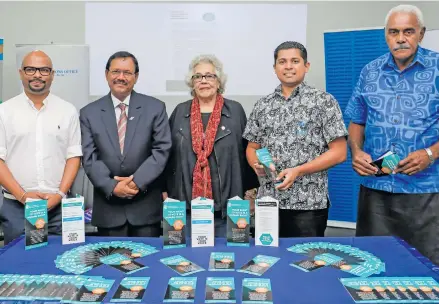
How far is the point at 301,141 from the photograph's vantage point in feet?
7.80

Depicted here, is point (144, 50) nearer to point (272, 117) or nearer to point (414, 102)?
point (272, 117)

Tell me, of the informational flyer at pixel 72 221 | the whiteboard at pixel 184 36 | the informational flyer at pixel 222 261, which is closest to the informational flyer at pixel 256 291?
the informational flyer at pixel 222 261

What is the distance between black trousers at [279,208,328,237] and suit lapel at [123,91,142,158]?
3.11ft

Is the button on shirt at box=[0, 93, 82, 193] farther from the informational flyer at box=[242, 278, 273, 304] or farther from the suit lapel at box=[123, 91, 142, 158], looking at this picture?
the informational flyer at box=[242, 278, 273, 304]

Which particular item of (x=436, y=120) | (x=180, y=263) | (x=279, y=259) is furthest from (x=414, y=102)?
(x=180, y=263)

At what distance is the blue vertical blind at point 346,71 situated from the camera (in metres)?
3.81

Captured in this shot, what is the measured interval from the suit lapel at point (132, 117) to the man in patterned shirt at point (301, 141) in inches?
29.0

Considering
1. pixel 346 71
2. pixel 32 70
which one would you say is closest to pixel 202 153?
pixel 32 70

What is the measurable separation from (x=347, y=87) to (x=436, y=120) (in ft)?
5.28

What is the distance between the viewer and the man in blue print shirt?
2.34m

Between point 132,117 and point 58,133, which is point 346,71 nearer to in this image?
point 132,117

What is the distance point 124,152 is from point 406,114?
156cm

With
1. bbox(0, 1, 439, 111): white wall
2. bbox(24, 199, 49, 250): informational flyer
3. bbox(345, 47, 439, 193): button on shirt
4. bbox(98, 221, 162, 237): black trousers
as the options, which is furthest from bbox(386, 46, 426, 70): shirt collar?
bbox(0, 1, 439, 111): white wall

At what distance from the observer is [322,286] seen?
4.96 ft
